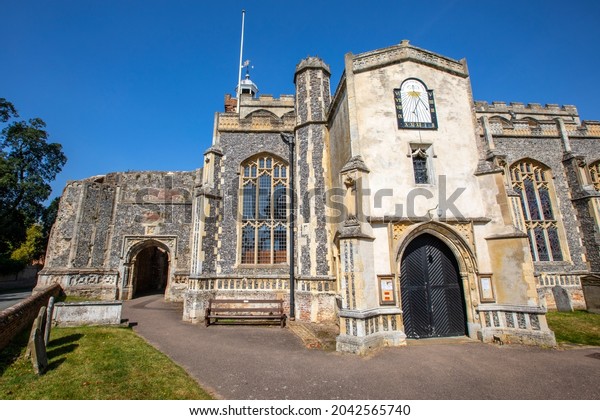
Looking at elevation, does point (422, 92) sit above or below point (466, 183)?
above

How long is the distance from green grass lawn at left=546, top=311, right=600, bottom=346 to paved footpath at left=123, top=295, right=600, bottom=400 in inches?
46.4

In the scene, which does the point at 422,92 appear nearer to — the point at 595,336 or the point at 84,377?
the point at 595,336

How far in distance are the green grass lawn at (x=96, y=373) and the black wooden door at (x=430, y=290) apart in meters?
6.39

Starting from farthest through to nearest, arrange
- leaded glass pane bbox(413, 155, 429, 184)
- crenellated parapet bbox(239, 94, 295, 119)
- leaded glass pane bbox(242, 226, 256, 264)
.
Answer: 1. crenellated parapet bbox(239, 94, 295, 119)
2. leaded glass pane bbox(242, 226, 256, 264)
3. leaded glass pane bbox(413, 155, 429, 184)

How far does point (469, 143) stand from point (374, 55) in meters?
4.62

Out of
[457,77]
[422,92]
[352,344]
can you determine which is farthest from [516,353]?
[457,77]

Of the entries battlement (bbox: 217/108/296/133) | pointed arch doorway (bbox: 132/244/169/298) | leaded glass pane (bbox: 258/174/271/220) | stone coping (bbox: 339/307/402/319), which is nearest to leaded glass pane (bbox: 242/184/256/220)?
leaded glass pane (bbox: 258/174/271/220)

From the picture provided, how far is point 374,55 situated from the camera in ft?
32.5

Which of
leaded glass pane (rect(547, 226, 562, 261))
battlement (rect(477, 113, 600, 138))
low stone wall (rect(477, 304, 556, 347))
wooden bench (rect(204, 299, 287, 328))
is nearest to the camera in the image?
low stone wall (rect(477, 304, 556, 347))

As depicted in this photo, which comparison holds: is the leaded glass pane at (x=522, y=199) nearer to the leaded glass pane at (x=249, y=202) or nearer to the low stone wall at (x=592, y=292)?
the low stone wall at (x=592, y=292)

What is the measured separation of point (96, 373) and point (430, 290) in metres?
8.74

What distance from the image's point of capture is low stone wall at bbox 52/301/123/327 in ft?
29.1

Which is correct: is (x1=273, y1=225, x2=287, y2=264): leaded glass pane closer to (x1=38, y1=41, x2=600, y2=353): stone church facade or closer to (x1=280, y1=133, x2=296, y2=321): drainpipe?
(x1=38, y1=41, x2=600, y2=353): stone church facade

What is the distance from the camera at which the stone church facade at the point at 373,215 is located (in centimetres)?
815
